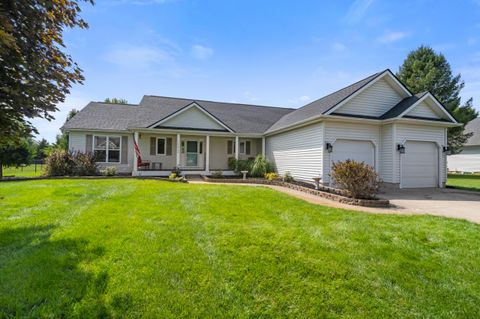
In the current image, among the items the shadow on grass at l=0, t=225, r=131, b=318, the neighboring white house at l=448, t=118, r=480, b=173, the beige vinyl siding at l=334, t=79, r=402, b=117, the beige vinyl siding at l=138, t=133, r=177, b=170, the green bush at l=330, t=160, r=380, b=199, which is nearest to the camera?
the shadow on grass at l=0, t=225, r=131, b=318

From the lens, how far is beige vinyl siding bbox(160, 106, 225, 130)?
51.6 feet

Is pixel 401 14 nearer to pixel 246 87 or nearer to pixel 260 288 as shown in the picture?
pixel 246 87

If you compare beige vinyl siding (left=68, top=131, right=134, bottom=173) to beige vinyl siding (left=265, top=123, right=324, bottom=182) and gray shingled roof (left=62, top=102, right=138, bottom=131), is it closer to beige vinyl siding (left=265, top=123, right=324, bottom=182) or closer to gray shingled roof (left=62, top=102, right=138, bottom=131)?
gray shingled roof (left=62, top=102, right=138, bottom=131)

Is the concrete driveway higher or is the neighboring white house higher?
the neighboring white house

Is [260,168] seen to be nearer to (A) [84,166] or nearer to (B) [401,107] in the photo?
(B) [401,107]

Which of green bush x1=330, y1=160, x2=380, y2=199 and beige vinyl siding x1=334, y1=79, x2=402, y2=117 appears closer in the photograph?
green bush x1=330, y1=160, x2=380, y2=199

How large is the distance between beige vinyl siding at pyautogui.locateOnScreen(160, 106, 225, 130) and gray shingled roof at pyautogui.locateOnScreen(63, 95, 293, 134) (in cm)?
103

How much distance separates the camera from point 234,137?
714 inches

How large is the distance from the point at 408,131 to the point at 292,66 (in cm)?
717

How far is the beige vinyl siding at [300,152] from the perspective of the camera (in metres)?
11.7

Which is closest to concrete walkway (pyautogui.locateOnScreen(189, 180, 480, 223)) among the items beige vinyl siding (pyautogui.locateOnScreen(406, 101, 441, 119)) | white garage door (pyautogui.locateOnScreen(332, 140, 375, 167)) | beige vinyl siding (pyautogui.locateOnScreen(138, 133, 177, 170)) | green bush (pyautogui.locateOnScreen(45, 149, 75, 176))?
white garage door (pyautogui.locateOnScreen(332, 140, 375, 167))

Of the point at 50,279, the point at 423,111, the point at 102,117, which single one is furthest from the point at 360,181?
the point at 102,117

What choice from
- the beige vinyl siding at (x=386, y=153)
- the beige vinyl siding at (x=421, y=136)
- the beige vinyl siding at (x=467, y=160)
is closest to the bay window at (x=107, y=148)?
the beige vinyl siding at (x=386, y=153)

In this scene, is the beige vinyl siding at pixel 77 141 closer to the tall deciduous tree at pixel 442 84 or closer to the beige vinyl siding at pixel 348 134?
the beige vinyl siding at pixel 348 134
